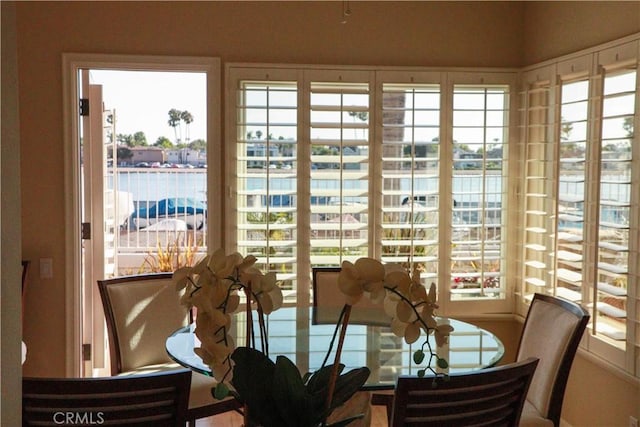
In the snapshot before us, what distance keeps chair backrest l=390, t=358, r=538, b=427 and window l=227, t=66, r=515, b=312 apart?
2.11 m

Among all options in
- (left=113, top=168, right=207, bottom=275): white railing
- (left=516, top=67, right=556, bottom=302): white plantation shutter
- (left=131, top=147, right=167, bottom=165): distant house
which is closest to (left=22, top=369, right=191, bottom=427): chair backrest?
(left=516, top=67, right=556, bottom=302): white plantation shutter

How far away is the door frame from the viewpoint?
145 inches

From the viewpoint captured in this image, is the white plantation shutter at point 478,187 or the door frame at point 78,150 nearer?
the door frame at point 78,150

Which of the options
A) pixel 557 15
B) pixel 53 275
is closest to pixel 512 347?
pixel 557 15

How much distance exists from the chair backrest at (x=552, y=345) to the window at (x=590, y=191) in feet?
1.42

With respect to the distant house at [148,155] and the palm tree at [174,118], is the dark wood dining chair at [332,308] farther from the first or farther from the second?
the distant house at [148,155]

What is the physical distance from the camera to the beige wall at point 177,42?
3652 mm

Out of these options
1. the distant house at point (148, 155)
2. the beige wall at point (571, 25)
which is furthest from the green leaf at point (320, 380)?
the distant house at point (148, 155)

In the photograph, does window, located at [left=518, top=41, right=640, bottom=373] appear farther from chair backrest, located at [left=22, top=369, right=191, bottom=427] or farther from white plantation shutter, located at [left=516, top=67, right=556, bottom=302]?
chair backrest, located at [left=22, top=369, right=191, bottom=427]

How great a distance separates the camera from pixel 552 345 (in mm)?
2539

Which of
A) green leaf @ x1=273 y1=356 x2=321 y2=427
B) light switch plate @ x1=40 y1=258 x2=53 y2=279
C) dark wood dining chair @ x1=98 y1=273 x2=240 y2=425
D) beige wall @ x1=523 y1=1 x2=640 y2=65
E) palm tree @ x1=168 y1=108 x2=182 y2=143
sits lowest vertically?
dark wood dining chair @ x1=98 y1=273 x2=240 y2=425

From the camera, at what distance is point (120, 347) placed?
306 cm

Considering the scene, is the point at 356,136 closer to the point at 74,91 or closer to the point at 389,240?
the point at 389,240

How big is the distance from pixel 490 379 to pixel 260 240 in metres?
2.27
